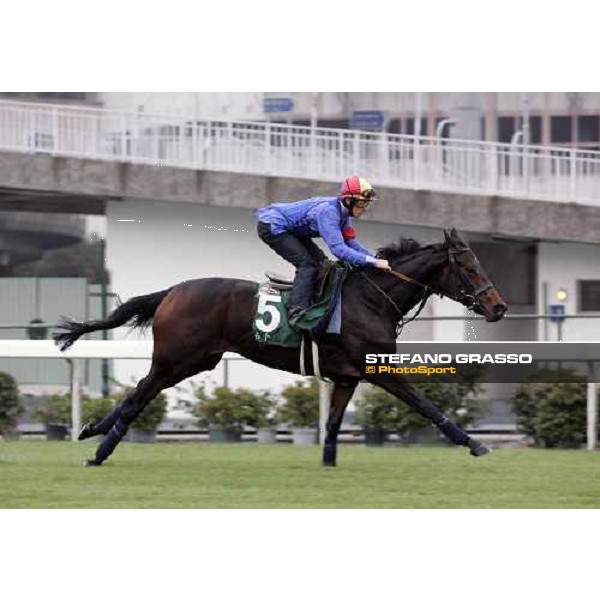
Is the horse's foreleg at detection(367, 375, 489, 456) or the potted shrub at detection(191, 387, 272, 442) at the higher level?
the horse's foreleg at detection(367, 375, 489, 456)

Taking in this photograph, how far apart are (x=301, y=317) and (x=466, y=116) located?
476 inches

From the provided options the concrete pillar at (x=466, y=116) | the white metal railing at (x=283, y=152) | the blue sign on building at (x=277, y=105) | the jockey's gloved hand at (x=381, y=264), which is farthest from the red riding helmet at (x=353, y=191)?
the concrete pillar at (x=466, y=116)

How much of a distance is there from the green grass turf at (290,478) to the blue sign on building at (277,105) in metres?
9.56

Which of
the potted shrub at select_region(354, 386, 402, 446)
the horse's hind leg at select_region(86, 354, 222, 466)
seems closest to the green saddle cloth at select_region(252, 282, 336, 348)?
the horse's hind leg at select_region(86, 354, 222, 466)

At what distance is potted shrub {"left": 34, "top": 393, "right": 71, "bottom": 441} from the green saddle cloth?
3875 mm

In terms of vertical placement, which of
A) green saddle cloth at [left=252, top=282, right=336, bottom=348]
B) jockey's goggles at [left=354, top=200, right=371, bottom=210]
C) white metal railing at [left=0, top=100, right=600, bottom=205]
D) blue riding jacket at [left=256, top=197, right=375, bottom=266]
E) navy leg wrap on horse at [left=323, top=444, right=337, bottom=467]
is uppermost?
white metal railing at [left=0, top=100, right=600, bottom=205]

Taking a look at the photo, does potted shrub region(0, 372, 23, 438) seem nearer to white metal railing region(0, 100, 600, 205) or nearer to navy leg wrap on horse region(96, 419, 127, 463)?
navy leg wrap on horse region(96, 419, 127, 463)

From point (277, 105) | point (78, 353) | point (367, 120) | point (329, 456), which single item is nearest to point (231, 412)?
point (78, 353)

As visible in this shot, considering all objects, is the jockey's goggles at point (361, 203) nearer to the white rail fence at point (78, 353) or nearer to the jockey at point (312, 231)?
the jockey at point (312, 231)

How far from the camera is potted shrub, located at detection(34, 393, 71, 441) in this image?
1205 centimetres

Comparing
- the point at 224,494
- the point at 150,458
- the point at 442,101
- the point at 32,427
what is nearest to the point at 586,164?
the point at 442,101

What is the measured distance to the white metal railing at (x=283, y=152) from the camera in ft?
59.0

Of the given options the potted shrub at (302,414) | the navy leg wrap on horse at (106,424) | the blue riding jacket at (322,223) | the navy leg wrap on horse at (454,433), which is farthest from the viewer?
the potted shrub at (302,414)

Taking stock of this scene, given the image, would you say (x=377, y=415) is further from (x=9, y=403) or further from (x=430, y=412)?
(x=430, y=412)
